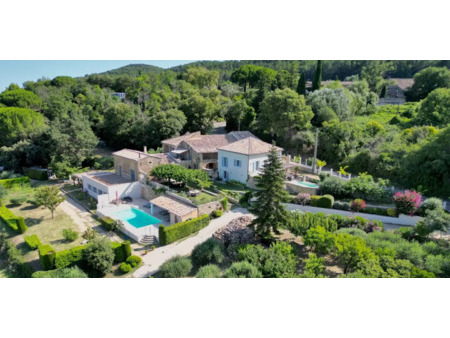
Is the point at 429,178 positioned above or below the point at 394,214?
above

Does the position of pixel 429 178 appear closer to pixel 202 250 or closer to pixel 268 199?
pixel 268 199

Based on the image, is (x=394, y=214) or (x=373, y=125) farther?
(x=373, y=125)

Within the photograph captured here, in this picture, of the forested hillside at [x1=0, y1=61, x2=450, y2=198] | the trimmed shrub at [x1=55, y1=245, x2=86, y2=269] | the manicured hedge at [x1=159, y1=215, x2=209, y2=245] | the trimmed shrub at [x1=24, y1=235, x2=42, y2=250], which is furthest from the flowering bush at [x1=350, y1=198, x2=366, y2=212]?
the trimmed shrub at [x1=24, y1=235, x2=42, y2=250]

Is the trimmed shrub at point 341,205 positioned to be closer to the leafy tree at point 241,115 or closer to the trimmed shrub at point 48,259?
the trimmed shrub at point 48,259

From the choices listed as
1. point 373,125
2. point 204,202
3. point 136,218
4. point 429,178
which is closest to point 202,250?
point 204,202

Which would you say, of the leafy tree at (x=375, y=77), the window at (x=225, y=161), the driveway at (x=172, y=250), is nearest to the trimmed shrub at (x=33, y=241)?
the driveway at (x=172, y=250)

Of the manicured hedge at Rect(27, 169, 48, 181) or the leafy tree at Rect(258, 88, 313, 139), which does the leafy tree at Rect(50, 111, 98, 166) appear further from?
the leafy tree at Rect(258, 88, 313, 139)
